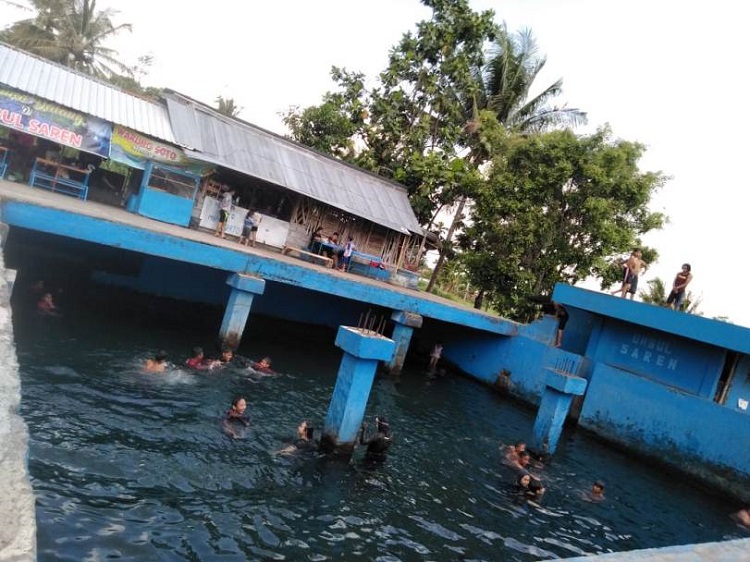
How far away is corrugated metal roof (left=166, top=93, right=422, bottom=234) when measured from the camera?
18094 mm

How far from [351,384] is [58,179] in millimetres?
12044

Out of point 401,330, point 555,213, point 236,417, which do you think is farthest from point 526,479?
point 555,213

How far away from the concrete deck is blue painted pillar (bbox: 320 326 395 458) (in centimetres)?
505

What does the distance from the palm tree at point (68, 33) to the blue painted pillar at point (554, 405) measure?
30.0 metres

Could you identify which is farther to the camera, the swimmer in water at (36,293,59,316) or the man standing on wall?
the man standing on wall

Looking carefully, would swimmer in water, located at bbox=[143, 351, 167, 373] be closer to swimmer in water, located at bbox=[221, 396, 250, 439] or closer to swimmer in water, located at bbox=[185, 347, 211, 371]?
swimmer in water, located at bbox=[185, 347, 211, 371]

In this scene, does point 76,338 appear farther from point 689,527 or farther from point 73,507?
point 689,527

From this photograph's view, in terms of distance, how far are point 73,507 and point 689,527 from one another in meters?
11.2

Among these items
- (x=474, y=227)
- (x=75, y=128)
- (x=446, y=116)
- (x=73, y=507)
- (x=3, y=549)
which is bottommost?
(x=73, y=507)

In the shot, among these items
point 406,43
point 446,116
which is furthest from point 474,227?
point 406,43

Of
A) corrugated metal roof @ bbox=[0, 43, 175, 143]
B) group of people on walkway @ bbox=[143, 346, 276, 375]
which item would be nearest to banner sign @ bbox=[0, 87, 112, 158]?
corrugated metal roof @ bbox=[0, 43, 175, 143]

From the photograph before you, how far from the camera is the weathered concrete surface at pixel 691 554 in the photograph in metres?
3.13

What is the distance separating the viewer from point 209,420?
1023 cm

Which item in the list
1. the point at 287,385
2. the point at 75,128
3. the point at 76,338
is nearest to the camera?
the point at 76,338
